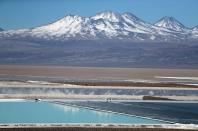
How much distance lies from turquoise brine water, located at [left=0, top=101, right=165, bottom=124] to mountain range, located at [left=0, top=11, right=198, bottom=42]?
6339 cm

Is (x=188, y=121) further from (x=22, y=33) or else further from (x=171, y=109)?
(x=22, y=33)

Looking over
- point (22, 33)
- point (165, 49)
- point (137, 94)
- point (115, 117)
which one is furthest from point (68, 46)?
point (115, 117)

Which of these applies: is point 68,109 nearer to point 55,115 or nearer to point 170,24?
point 55,115

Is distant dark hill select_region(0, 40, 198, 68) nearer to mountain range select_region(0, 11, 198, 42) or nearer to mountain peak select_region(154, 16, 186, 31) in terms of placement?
mountain range select_region(0, 11, 198, 42)

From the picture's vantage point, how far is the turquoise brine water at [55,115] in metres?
12.4

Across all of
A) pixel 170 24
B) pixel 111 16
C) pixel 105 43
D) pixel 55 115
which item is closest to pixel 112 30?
pixel 111 16

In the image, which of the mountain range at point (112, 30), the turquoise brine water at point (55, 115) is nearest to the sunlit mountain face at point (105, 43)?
the mountain range at point (112, 30)

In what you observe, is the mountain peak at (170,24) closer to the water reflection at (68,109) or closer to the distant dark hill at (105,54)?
the distant dark hill at (105,54)

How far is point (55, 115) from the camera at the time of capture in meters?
13.2

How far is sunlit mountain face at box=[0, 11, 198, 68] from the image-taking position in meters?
68.2

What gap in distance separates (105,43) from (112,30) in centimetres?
899

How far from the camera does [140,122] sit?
12.4 m

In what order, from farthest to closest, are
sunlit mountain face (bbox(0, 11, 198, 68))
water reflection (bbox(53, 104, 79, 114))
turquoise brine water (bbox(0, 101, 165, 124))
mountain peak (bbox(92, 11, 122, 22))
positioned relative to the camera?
mountain peak (bbox(92, 11, 122, 22)), sunlit mountain face (bbox(0, 11, 198, 68)), water reflection (bbox(53, 104, 79, 114)), turquoise brine water (bbox(0, 101, 165, 124))

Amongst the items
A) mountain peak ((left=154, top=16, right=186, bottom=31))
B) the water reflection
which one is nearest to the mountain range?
mountain peak ((left=154, top=16, right=186, bottom=31))
